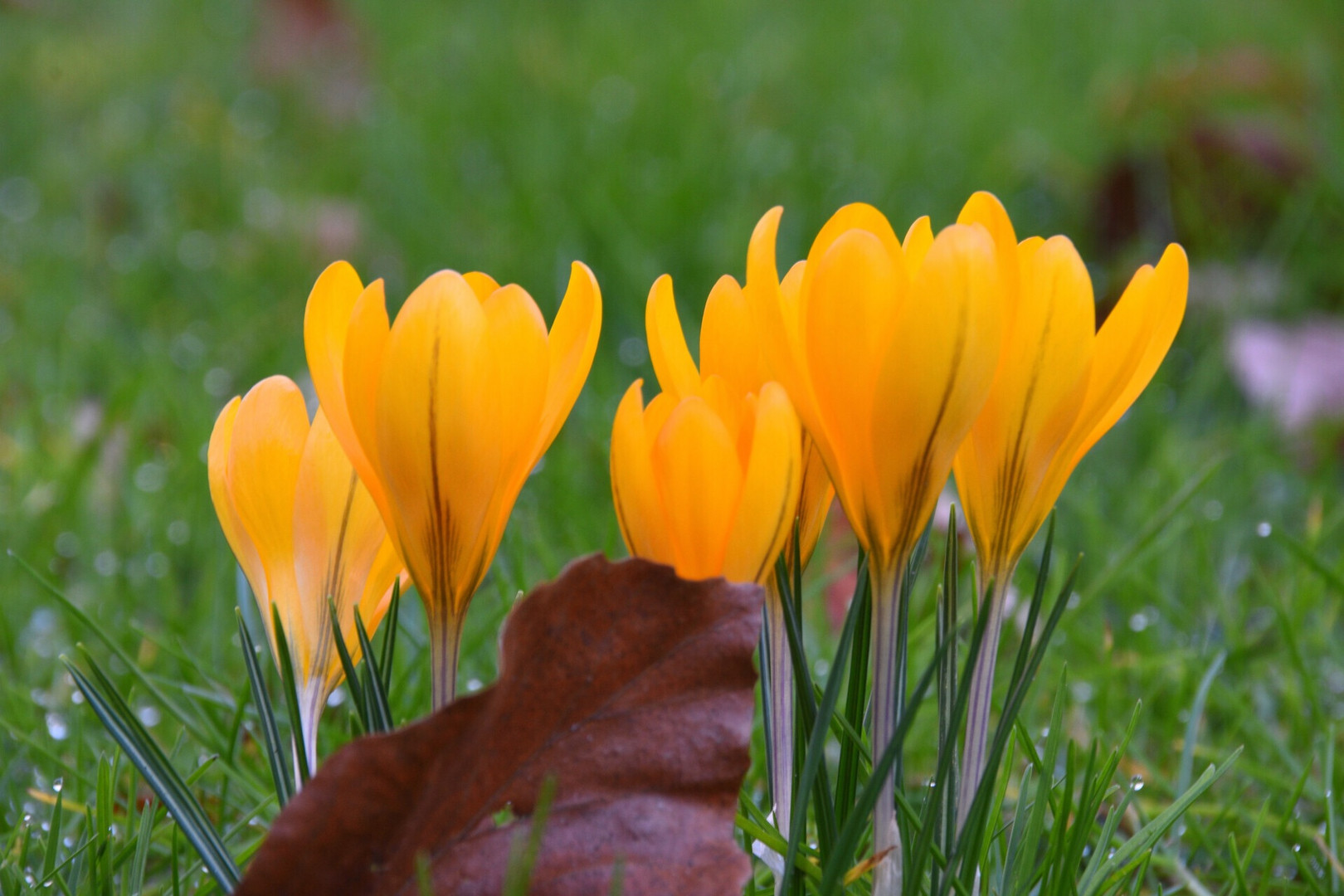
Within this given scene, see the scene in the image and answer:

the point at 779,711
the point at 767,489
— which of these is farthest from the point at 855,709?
the point at 767,489

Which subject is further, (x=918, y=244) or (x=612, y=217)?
(x=612, y=217)

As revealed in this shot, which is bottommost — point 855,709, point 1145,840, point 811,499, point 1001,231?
point 1145,840

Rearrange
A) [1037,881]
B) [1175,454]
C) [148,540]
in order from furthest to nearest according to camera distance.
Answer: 1. [1175,454]
2. [148,540]
3. [1037,881]

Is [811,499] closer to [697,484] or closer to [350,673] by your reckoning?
[697,484]

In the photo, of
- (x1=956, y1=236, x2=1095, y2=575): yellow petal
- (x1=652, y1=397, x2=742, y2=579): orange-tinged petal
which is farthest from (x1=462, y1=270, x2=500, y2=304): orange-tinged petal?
(x1=956, y1=236, x2=1095, y2=575): yellow petal

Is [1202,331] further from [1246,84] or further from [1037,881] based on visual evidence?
[1037,881]

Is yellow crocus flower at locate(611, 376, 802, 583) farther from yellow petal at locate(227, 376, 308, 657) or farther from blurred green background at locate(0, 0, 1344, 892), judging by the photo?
blurred green background at locate(0, 0, 1344, 892)

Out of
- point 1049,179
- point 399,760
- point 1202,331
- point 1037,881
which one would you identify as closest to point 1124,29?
point 1049,179
